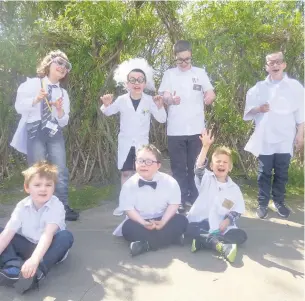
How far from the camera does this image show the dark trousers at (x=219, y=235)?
3.62 m

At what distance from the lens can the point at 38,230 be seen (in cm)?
324

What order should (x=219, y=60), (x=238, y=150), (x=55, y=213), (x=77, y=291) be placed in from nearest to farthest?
1. (x=77, y=291)
2. (x=55, y=213)
3. (x=219, y=60)
4. (x=238, y=150)

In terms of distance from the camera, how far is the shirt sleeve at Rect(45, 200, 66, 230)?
10.4 ft

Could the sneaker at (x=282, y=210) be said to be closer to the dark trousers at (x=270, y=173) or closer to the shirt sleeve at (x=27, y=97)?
the dark trousers at (x=270, y=173)

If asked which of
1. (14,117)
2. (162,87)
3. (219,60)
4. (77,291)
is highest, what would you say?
(219,60)

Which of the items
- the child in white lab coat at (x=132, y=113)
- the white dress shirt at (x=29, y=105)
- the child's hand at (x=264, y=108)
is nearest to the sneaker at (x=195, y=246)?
the child in white lab coat at (x=132, y=113)

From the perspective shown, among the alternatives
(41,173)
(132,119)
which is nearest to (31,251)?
(41,173)

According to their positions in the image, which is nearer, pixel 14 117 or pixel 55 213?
pixel 55 213

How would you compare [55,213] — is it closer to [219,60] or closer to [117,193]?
[117,193]

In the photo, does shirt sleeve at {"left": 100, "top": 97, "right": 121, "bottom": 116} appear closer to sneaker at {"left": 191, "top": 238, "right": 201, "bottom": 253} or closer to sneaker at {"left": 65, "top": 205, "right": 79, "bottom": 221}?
sneaker at {"left": 65, "top": 205, "right": 79, "bottom": 221}

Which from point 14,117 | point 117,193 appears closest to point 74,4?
point 14,117

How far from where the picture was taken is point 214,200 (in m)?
3.83

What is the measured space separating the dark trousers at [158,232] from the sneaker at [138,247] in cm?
6

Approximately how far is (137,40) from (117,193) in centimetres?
192
